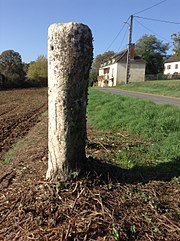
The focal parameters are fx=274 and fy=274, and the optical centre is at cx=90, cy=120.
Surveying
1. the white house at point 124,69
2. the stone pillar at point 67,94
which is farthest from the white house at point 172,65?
the stone pillar at point 67,94

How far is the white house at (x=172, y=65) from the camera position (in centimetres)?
7806

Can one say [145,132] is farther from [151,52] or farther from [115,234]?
[151,52]

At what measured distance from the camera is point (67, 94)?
330 centimetres

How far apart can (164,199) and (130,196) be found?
48 centimetres

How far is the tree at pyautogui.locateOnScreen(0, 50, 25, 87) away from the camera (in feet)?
170

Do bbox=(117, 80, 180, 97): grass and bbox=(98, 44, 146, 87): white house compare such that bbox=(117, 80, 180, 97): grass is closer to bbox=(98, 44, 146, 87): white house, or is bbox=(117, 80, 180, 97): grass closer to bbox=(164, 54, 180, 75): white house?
bbox=(98, 44, 146, 87): white house

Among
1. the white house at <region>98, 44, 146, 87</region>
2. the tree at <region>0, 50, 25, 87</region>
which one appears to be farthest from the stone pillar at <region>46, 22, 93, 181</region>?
the white house at <region>98, 44, 146, 87</region>

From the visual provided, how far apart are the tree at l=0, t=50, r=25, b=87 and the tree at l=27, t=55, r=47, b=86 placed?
18.5 ft

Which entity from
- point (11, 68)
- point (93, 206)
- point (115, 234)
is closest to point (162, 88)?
point (93, 206)

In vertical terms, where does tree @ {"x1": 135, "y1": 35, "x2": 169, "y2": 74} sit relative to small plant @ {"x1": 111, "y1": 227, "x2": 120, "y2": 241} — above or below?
above

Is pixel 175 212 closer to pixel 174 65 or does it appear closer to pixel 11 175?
pixel 11 175

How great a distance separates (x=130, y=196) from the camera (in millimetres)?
3250

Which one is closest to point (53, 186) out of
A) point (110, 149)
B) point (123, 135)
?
point (110, 149)

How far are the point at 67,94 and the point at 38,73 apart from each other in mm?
65053
